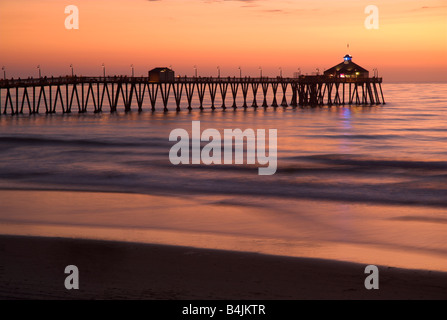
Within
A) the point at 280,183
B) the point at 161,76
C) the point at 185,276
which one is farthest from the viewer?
the point at 161,76

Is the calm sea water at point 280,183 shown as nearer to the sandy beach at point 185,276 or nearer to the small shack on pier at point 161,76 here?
the sandy beach at point 185,276

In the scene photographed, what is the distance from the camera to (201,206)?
1567cm

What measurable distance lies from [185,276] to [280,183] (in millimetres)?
11933

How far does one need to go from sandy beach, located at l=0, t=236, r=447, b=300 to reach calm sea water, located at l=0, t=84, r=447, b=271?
3.50ft

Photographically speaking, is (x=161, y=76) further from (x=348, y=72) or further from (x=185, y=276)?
(x=185, y=276)

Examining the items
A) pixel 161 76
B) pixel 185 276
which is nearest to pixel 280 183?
pixel 185 276

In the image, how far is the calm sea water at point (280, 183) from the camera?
41.5ft

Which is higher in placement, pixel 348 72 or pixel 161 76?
pixel 348 72

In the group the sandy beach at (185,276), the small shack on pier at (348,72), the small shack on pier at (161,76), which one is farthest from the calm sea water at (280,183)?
the small shack on pier at (348,72)

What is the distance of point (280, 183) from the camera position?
20.3m

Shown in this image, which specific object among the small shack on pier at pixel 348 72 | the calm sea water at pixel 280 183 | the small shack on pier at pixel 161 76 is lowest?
the calm sea water at pixel 280 183

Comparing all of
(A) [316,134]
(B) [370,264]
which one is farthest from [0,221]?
(A) [316,134]

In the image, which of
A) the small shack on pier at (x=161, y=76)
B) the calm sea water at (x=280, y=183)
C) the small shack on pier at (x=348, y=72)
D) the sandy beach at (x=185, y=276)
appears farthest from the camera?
the small shack on pier at (x=348, y=72)

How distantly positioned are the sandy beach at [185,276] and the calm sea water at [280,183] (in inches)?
42.0
